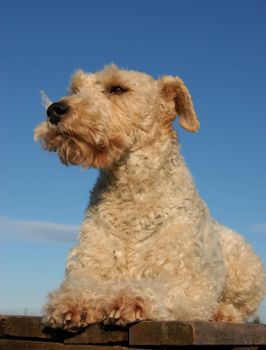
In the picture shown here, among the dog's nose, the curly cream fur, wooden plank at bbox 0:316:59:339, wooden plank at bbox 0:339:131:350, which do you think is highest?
the dog's nose

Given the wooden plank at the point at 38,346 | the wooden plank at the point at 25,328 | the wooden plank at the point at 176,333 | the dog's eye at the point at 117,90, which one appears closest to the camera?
the wooden plank at the point at 176,333

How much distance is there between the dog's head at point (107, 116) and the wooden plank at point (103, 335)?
2193mm

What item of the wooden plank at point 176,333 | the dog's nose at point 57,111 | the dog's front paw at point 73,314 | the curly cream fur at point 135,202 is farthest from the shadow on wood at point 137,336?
the dog's nose at point 57,111

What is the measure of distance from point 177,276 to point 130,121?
1909mm

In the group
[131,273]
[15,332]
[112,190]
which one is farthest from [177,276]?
[15,332]

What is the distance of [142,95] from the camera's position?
8.32 metres

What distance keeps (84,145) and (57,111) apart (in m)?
0.50

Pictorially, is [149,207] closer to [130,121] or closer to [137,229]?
[137,229]

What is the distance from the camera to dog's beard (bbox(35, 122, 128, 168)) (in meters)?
7.71

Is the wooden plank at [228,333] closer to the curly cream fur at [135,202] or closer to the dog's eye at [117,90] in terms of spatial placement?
the curly cream fur at [135,202]

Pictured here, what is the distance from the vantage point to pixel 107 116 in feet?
25.5

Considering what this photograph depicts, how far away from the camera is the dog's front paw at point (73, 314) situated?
20.8 feet

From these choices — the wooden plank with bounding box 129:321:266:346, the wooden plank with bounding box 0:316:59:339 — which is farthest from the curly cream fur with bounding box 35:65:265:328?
the wooden plank with bounding box 129:321:266:346

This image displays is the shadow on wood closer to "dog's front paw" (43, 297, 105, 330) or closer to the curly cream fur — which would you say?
"dog's front paw" (43, 297, 105, 330)
